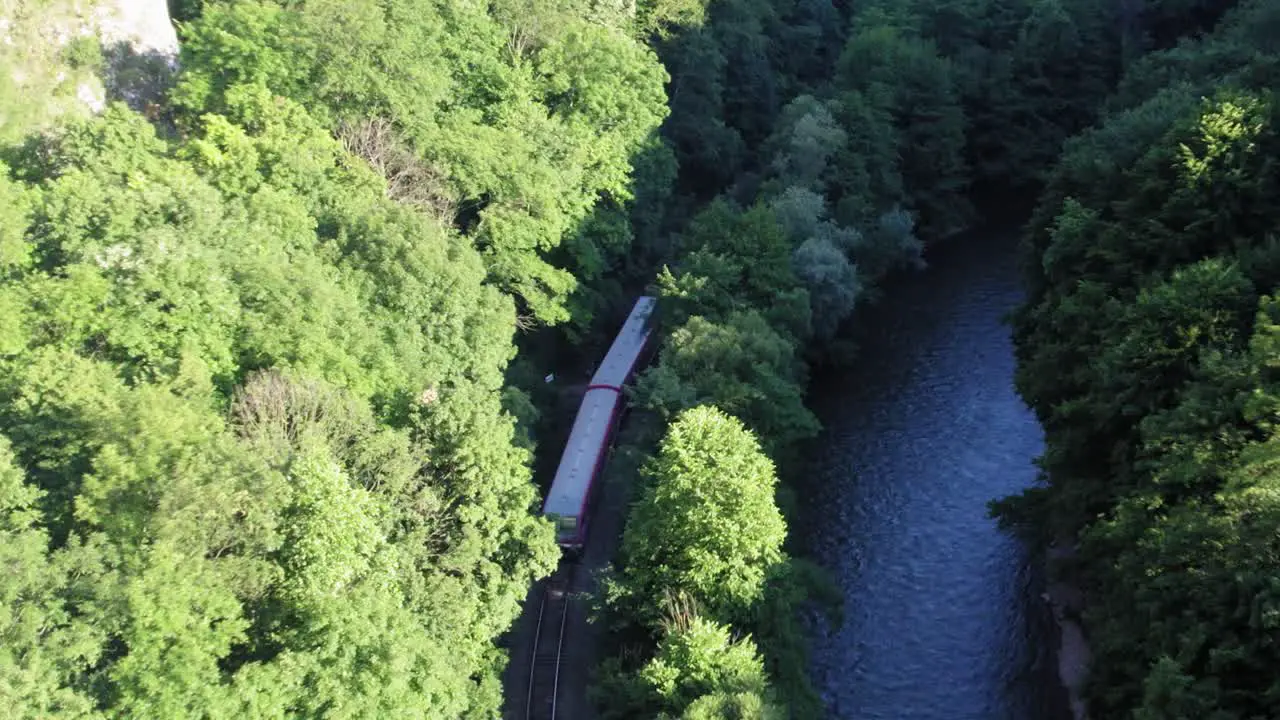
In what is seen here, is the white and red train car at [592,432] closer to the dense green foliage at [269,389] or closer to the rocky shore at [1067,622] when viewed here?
the dense green foliage at [269,389]

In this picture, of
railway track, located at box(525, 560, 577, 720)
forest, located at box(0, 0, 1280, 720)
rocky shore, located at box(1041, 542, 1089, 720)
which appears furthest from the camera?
rocky shore, located at box(1041, 542, 1089, 720)

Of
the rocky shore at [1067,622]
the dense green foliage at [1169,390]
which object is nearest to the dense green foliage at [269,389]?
the dense green foliage at [1169,390]

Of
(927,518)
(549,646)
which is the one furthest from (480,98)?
(927,518)

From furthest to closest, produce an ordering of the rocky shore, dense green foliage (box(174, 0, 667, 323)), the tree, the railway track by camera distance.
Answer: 1. dense green foliage (box(174, 0, 667, 323))
2. the rocky shore
3. the railway track
4. the tree

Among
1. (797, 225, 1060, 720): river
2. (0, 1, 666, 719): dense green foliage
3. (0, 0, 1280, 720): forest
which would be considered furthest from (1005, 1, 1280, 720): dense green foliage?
(0, 1, 666, 719): dense green foliage

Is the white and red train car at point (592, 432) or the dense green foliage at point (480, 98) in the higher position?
the dense green foliage at point (480, 98)

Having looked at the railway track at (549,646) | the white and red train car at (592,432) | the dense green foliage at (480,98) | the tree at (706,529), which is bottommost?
the railway track at (549,646)

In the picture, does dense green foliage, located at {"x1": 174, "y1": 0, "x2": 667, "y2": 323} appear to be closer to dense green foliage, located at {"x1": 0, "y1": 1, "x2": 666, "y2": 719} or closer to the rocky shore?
dense green foliage, located at {"x1": 0, "y1": 1, "x2": 666, "y2": 719}
